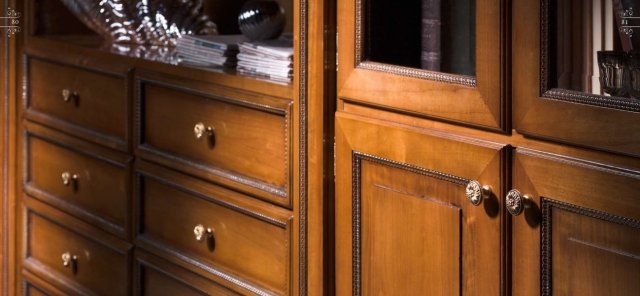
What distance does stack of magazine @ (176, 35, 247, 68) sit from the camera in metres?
1.68

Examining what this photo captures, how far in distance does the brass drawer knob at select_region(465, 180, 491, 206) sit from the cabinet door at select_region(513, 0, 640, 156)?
0.09 meters

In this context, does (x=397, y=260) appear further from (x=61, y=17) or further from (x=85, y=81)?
(x=61, y=17)

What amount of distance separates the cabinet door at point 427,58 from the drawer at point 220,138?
7.7 inches

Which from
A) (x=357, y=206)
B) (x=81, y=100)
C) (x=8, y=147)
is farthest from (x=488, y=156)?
(x=8, y=147)

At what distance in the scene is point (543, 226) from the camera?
42.9 inches

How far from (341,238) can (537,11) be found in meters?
0.45

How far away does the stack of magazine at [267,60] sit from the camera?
152 centimetres

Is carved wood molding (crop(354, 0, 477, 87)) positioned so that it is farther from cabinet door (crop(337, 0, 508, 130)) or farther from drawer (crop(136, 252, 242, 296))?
drawer (crop(136, 252, 242, 296))

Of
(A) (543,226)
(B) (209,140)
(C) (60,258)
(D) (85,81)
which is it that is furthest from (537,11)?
(C) (60,258)

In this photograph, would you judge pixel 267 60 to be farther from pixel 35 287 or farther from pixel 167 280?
pixel 35 287

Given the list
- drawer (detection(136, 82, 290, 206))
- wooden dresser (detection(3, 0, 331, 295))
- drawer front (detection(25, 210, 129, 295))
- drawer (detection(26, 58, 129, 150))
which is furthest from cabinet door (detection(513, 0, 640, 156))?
drawer front (detection(25, 210, 129, 295))

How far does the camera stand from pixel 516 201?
43.6 inches

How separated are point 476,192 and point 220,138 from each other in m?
0.58

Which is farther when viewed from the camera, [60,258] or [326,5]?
[60,258]
